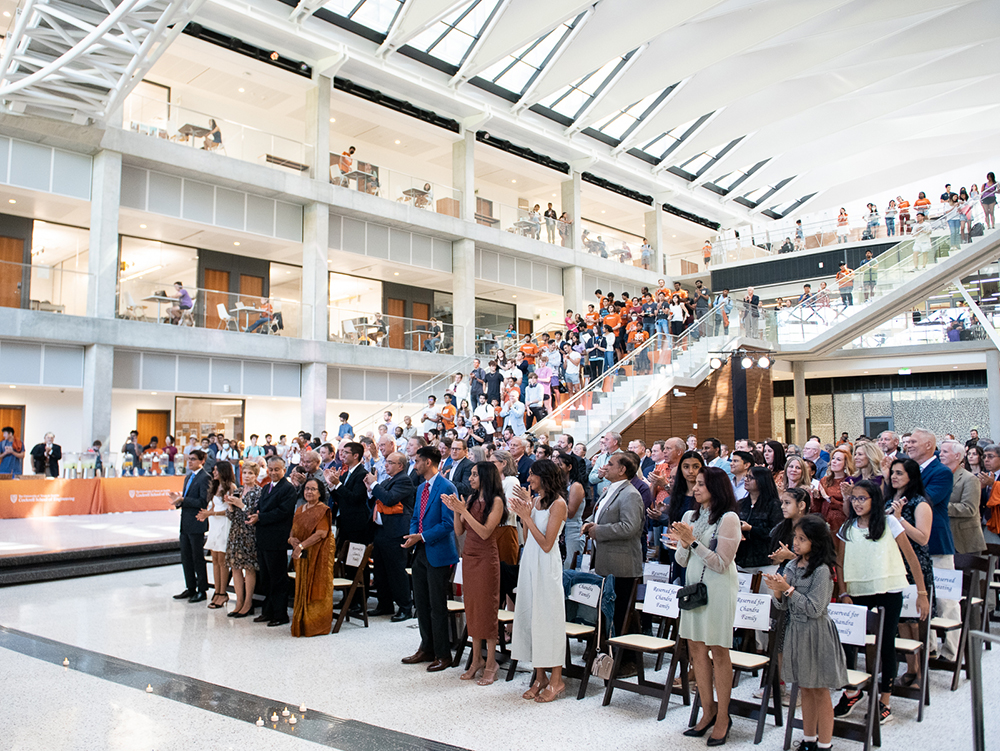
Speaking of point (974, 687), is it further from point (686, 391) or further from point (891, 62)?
point (891, 62)

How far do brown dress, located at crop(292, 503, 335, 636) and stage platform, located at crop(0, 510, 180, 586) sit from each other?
4855mm

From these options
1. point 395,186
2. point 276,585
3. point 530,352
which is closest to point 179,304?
point 395,186

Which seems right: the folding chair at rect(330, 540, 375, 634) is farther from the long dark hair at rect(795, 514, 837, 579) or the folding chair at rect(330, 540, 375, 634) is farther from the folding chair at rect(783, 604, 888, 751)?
the long dark hair at rect(795, 514, 837, 579)

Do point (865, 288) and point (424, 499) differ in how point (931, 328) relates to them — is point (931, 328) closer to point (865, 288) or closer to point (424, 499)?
point (865, 288)

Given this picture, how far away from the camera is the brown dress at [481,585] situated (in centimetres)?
554

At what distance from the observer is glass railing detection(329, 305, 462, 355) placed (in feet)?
74.6

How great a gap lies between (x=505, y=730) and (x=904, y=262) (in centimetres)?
1934

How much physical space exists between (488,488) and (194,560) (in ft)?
16.3

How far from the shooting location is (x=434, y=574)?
6.03 meters

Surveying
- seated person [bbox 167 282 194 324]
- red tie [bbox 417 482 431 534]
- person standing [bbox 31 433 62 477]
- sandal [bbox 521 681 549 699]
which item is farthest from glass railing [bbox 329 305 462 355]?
sandal [bbox 521 681 549 699]

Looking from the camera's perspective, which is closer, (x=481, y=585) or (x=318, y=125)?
(x=481, y=585)

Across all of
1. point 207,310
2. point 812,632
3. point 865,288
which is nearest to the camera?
point 812,632

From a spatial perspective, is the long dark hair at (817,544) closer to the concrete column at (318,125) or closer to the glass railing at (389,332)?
the glass railing at (389,332)

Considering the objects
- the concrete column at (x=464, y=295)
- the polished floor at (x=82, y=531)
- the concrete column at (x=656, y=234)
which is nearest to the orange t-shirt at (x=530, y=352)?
the concrete column at (x=464, y=295)
